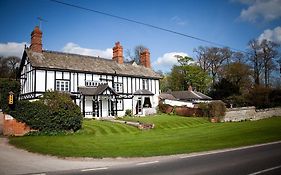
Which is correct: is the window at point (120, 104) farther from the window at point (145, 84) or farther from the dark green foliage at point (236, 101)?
the dark green foliage at point (236, 101)

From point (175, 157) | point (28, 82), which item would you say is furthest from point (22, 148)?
point (28, 82)

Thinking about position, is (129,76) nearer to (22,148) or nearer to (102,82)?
(102,82)

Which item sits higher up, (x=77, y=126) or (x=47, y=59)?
(x=47, y=59)

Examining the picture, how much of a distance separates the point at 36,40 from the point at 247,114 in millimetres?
34570

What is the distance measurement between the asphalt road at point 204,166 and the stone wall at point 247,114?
26.7 meters

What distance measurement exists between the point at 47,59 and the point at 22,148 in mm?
18850

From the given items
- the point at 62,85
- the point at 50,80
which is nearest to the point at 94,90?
the point at 62,85

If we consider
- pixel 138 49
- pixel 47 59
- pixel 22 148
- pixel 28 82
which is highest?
pixel 138 49

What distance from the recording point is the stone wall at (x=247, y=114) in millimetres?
38969

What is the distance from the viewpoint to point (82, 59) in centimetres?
3756

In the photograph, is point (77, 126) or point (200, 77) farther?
point (200, 77)

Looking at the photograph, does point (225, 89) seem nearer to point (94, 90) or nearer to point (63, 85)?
point (94, 90)

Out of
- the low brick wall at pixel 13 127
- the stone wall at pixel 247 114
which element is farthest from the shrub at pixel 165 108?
the low brick wall at pixel 13 127

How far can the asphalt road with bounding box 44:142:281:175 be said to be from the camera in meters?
9.50
